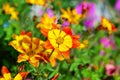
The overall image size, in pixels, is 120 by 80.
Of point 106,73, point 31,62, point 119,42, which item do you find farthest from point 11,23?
point 119,42

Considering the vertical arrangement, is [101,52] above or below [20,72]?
below

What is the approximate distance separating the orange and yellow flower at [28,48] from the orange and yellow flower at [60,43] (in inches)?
1.9

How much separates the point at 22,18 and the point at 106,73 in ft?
2.01

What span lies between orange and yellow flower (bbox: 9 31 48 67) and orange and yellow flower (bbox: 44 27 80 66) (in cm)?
5

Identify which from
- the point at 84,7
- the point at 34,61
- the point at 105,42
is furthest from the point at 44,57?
the point at 105,42

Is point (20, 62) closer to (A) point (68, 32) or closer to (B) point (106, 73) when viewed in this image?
(A) point (68, 32)

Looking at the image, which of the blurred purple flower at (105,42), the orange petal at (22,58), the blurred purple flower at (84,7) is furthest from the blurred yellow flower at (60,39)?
the blurred purple flower at (105,42)

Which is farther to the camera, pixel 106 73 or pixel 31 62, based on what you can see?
pixel 106 73

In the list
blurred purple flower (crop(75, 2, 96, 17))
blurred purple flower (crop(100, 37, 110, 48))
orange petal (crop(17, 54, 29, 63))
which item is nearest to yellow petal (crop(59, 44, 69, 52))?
orange petal (crop(17, 54, 29, 63))

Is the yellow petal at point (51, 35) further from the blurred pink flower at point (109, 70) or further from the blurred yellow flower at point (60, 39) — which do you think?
the blurred pink flower at point (109, 70)

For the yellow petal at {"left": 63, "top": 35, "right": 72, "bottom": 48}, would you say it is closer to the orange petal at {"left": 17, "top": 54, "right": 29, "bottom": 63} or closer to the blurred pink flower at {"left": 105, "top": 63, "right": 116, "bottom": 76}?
the orange petal at {"left": 17, "top": 54, "right": 29, "bottom": 63}

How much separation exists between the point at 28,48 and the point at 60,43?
153mm

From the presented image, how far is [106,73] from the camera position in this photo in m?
2.24

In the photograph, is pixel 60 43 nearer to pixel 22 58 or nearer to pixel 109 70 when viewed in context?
pixel 22 58
